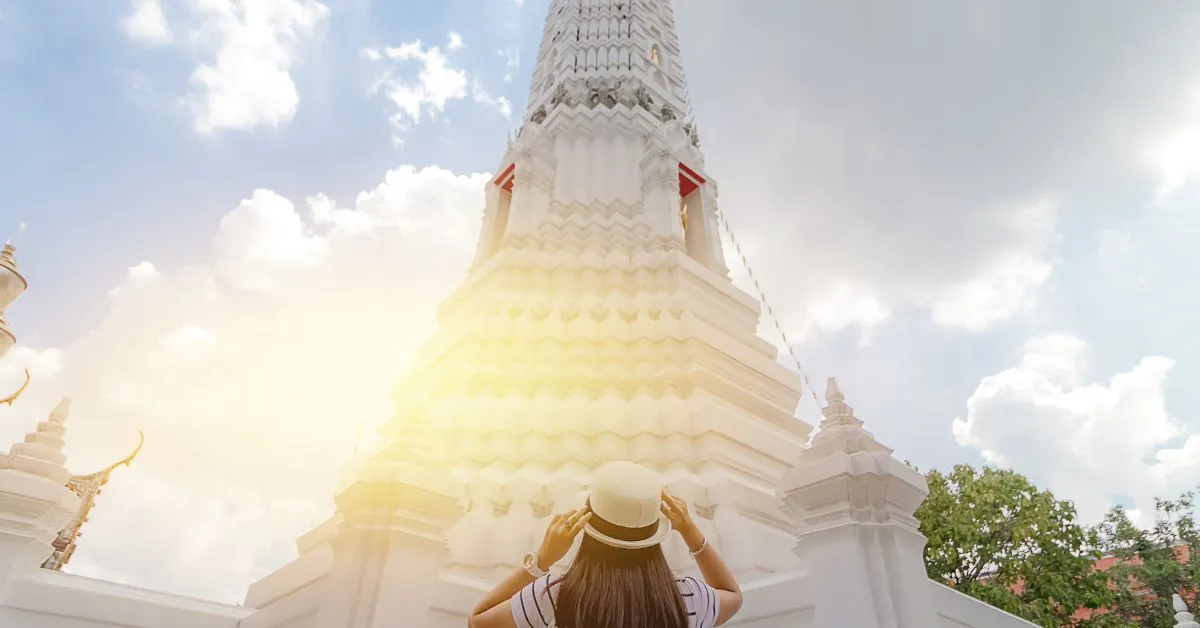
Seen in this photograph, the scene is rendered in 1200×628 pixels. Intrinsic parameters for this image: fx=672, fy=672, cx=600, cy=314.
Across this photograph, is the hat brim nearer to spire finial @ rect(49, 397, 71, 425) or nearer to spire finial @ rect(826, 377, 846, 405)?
spire finial @ rect(826, 377, 846, 405)

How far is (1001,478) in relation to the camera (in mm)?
17125

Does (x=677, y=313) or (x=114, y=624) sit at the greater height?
(x=677, y=313)

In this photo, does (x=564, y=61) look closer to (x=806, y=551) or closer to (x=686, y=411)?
(x=686, y=411)

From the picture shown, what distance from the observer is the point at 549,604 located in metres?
2.37

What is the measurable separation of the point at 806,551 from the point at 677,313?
6083 millimetres

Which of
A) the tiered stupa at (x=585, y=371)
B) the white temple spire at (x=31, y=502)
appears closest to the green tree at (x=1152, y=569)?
the tiered stupa at (x=585, y=371)

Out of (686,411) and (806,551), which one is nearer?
(806,551)

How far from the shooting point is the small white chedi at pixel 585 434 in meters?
5.37

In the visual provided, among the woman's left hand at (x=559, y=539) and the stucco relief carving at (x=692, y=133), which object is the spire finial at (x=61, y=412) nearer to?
the woman's left hand at (x=559, y=539)

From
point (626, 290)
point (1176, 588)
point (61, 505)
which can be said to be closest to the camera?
point (61, 505)

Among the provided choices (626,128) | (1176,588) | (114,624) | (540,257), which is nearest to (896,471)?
(114,624)

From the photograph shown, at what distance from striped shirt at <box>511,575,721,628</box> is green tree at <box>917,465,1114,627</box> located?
1618 cm

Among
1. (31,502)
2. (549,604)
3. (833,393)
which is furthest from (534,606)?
(31,502)

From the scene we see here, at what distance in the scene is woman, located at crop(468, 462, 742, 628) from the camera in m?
2.25
